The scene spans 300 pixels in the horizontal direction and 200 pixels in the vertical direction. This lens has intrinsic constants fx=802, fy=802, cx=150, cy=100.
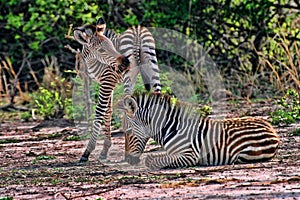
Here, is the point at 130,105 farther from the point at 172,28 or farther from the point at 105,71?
the point at 172,28

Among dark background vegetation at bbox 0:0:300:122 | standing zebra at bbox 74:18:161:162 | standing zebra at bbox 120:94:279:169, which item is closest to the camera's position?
standing zebra at bbox 120:94:279:169

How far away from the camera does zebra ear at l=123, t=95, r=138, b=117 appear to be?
9.27 m

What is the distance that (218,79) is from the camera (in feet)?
54.4

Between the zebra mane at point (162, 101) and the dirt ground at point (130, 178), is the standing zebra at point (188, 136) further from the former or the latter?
the dirt ground at point (130, 178)

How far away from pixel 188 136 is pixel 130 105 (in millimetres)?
862

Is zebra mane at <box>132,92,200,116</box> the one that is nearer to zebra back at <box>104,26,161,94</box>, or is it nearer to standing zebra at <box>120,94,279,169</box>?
standing zebra at <box>120,94,279,169</box>

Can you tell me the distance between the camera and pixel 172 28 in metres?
17.3

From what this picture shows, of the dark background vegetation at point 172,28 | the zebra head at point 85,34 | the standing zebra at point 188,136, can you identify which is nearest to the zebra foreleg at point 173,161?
the standing zebra at point 188,136

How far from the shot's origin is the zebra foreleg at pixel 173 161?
8602mm

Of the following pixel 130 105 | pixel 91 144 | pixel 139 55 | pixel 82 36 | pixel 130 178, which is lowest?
pixel 130 178

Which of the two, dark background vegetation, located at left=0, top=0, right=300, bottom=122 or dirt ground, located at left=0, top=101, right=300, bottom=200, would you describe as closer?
dirt ground, located at left=0, top=101, right=300, bottom=200

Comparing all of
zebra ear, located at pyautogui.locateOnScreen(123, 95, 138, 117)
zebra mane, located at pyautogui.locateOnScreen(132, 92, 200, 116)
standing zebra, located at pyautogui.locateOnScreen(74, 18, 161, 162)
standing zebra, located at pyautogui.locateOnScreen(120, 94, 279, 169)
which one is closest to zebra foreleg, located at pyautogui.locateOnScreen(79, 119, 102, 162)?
standing zebra, located at pyautogui.locateOnScreen(74, 18, 161, 162)

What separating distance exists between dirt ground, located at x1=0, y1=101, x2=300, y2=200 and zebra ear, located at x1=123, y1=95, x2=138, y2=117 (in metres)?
0.61

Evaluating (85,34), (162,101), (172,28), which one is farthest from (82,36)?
(172,28)
